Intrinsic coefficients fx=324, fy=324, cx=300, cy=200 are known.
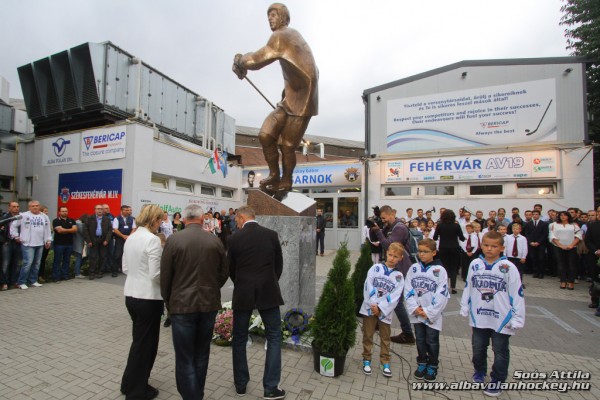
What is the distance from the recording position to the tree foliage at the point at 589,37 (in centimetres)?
1258

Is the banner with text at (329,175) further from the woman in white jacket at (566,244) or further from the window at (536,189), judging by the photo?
the woman in white jacket at (566,244)

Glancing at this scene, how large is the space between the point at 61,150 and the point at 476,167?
50.4 ft

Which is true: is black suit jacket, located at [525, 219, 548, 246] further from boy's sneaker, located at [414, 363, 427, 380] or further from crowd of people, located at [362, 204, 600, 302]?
boy's sneaker, located at [414, 363, 427, 380]

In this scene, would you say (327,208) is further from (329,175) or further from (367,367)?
(367,367)

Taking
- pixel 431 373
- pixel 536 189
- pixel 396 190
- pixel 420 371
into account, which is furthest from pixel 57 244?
pixel 536 189

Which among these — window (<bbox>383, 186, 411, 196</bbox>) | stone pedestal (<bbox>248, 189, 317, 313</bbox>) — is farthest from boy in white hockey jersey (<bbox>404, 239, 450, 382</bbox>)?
window (<bbox>383, 186, 411, 196</bbox>)

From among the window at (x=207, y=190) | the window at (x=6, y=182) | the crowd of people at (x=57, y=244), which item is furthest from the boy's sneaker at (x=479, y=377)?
the window at (x=6, y=182)

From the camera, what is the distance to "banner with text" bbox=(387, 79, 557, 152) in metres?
11.3

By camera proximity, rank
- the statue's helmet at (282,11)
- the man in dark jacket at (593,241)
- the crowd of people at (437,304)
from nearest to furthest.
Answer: the crowd of people at (437,304), the statue's helmet at (282,11), the man in dark jacket at (593,241)

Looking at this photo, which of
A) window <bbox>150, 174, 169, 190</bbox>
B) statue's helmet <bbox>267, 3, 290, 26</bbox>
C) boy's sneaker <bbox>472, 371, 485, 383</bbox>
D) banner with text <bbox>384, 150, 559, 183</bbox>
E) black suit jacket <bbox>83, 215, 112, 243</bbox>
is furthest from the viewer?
window <bbox>150, 174, 169, 190</bbox>

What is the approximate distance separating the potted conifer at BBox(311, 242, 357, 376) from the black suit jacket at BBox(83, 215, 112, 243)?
273 inches

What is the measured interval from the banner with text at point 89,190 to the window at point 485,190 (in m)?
12.4

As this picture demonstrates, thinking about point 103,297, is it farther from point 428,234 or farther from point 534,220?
point 534,220

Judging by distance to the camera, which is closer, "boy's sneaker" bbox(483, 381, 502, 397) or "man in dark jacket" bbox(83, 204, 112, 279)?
"boy's sneaker" bbox(483, 381, 502, 397)
